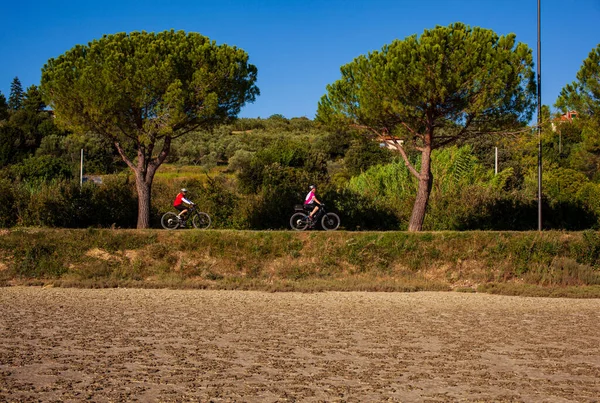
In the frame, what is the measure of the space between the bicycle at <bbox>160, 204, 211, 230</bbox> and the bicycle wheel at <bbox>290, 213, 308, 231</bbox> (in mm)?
2936

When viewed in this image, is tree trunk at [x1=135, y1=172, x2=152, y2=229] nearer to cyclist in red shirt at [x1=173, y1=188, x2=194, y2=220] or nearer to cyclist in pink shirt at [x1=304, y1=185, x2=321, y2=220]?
cyclist in red shirt at [x1=173, y1=188, x2=194, y2=220]

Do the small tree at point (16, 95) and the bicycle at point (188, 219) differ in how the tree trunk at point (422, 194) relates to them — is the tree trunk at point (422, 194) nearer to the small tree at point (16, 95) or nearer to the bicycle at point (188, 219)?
the bicycle at point (188, 219)

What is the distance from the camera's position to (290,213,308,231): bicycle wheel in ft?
77.6

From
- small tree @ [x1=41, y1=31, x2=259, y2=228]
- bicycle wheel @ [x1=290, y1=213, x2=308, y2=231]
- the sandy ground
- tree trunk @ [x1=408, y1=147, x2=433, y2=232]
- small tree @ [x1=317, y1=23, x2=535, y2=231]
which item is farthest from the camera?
bicycle wheel @ [x1=290, y1=213, x2=308, y2=231]

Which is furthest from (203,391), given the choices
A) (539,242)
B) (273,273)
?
(539,242)

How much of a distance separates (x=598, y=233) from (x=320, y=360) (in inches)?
567

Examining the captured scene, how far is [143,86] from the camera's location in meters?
22.9

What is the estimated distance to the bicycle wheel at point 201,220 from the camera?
24125mm

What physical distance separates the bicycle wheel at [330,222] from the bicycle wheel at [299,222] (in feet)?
2.02

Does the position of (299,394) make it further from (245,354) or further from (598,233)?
(598,233)

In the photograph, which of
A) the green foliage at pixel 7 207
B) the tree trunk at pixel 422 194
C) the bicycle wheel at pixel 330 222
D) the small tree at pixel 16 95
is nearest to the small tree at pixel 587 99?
the tree trunk at pixel 422 194

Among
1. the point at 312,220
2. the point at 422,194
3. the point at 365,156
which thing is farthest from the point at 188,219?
the point at 365,156

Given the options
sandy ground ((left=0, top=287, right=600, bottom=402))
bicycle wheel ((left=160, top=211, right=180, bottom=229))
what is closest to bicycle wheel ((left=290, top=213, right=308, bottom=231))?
bicycle wheel ((left=160, top=211, right=180, bottom=229))

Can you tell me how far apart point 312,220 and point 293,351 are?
1492 centimetres
